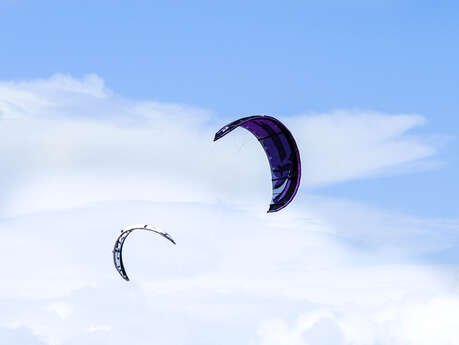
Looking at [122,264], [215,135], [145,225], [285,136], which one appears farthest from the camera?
[122,264]

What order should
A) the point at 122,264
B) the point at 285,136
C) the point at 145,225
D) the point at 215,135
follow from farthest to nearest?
the point at 122,264 → the point at 145,225 → the point at 285,136 → the point at 215,135

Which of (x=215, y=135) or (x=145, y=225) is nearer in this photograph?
(x=215, y=135)

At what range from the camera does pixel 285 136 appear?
174ft

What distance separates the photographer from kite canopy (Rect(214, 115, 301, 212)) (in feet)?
173

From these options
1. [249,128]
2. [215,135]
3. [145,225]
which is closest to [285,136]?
[249,128]

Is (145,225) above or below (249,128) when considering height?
below

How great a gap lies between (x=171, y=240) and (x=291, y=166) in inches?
365

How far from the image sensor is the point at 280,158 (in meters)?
55.0

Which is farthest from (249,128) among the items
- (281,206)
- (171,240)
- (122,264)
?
(122,264)

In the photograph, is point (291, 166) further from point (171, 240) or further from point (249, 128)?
point (171, 240)

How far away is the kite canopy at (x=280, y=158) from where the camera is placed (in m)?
52.8

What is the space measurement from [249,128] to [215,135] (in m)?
6.24

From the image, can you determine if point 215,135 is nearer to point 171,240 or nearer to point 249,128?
point 249,128

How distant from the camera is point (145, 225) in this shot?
5725cm
